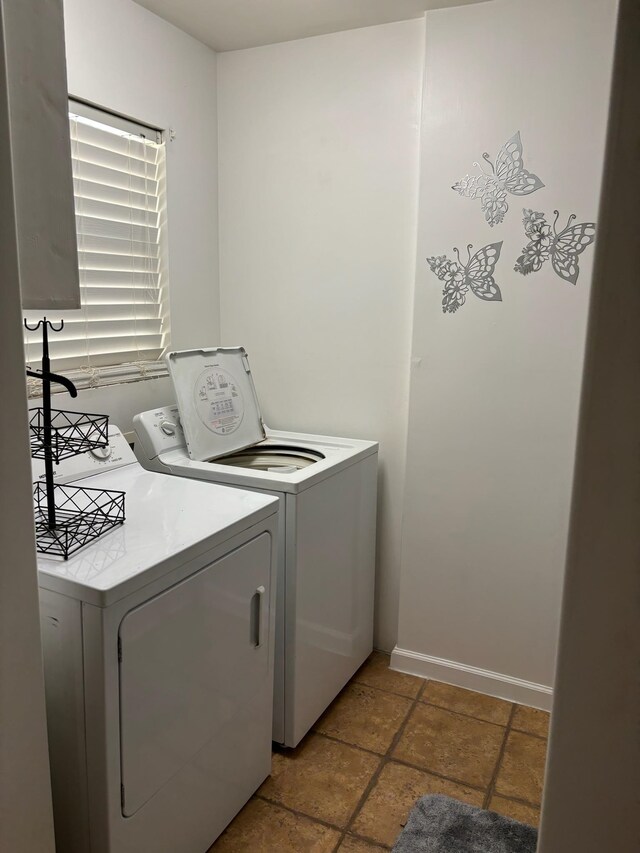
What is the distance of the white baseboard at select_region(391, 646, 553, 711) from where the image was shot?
244 centimetres

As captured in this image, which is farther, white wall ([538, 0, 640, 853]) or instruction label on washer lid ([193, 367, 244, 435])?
instruction label on washer lid ([193, 367, 244, 435])

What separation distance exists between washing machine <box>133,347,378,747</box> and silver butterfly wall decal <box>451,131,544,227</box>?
3.24 ft

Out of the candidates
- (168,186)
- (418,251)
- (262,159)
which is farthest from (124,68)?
(418,251)

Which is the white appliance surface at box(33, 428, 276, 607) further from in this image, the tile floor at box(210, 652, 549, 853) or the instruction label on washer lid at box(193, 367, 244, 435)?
the tile floor at box(210, 652, 549, 853)

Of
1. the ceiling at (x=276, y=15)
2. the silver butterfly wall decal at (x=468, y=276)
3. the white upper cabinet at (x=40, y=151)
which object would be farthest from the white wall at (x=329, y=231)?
the white upper cabinet at (x=40, y=151)

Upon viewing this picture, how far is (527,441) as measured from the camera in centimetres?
234

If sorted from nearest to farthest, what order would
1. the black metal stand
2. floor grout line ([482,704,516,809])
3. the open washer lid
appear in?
the black metal stand → floor grout line ([482,704,516,809]) → the open washer lid

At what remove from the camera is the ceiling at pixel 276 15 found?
2229mm

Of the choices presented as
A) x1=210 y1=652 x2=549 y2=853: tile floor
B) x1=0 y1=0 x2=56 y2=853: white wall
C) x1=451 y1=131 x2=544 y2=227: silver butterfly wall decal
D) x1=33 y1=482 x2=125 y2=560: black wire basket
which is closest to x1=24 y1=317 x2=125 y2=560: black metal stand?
x1=33 y1=482 x2=125 y2=560: black wire basket

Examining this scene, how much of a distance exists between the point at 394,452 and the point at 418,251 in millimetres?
799

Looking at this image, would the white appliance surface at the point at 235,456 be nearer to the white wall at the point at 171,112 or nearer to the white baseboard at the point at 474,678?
the white wall at the point at 171,112

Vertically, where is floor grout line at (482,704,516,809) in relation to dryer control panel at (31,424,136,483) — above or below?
below

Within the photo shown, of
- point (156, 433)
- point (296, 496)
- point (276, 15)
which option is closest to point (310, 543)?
point (296, 496)

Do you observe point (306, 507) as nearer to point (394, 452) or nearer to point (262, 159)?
point (394, 452)
